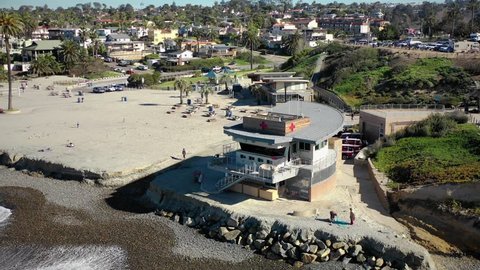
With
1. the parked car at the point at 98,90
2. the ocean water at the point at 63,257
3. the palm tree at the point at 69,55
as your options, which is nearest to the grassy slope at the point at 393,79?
the parked car at the point at 98,90

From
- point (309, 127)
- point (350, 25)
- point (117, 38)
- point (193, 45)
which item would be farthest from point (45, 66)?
point (350, 25)

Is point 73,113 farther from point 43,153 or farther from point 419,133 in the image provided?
point 419,133

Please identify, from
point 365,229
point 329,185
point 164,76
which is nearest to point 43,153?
point 329,185

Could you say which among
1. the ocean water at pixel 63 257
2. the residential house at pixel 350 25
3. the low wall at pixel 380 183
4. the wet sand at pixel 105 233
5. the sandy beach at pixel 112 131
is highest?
the residential house at pixel 350 25

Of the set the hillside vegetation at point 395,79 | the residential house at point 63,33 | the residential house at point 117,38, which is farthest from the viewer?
the residential house at point 63,33

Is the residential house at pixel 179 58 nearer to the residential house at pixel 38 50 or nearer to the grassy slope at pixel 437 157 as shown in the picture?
the residential house at pixel 38 50

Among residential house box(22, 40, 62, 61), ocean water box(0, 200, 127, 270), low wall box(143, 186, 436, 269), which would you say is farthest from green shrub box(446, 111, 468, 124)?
residential house box(22, 40, 62, 61)

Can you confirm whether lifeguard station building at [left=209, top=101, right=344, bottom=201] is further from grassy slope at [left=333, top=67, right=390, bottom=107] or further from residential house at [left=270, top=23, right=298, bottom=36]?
residential house at [left=270, top=23, right=298, bottom=36]
